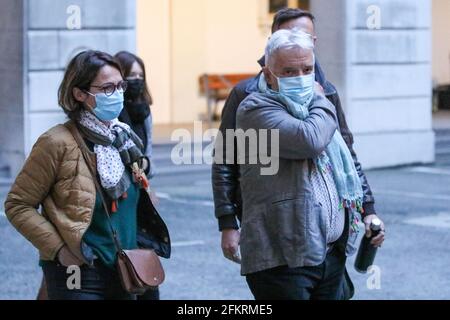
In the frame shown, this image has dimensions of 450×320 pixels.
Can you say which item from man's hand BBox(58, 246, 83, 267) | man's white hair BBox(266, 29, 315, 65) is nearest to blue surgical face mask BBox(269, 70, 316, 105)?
man's white hair BBox(266, 29, 315, 65)

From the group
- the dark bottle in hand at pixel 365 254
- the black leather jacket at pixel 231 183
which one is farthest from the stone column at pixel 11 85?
the dark bottle in hand at pixel 365 254

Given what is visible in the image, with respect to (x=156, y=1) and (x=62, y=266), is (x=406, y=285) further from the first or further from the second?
(x=156, y=1)

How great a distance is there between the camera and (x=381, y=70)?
16.2m

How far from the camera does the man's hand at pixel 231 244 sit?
5422 mm

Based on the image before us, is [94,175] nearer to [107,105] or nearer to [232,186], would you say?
[107,105]

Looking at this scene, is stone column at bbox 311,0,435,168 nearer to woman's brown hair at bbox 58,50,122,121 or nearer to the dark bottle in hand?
the dark bottle in hand

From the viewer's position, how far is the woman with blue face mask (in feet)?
16.9

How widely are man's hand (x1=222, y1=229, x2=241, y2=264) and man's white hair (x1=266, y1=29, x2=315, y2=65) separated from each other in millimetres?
885

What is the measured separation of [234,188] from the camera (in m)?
5.52

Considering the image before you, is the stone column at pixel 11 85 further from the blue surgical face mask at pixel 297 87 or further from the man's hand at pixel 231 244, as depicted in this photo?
the blue surgical face mask at pixel 297 87

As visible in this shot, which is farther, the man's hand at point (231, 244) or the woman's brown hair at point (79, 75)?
the man's hand at point (231, 244)

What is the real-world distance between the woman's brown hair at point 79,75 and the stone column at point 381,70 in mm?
10635
